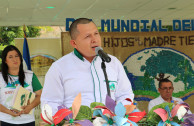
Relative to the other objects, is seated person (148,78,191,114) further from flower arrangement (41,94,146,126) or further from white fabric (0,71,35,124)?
flower arrangement (41,94,146,126)

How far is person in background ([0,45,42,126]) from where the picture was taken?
11.6ft

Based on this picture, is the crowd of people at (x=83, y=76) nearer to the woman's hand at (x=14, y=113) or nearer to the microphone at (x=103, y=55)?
the microphone at (x=103, y=55)

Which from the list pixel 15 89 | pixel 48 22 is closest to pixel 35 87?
pixel 15 89

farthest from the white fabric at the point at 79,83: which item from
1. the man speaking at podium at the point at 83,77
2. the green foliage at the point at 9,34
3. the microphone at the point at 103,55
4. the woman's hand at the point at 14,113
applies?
the green foliage at the point at 9,34

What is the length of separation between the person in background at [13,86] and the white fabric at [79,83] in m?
1.82

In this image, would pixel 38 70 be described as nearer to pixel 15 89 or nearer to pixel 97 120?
pixel 15 89

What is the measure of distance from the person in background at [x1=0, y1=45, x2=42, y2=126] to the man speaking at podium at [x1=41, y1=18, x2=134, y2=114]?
5.99 feet

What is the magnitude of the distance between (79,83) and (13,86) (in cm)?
195

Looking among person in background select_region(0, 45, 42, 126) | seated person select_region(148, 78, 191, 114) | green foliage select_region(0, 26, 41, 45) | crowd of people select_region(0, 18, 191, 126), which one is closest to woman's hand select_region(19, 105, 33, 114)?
person in background select_region(0, 45, 42, 126)

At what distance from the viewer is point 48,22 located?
31.4 ft

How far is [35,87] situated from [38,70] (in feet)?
9.30

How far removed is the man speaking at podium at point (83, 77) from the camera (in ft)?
5.94

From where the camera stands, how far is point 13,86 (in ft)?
11.9

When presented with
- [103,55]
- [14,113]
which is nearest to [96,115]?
[103,55]
